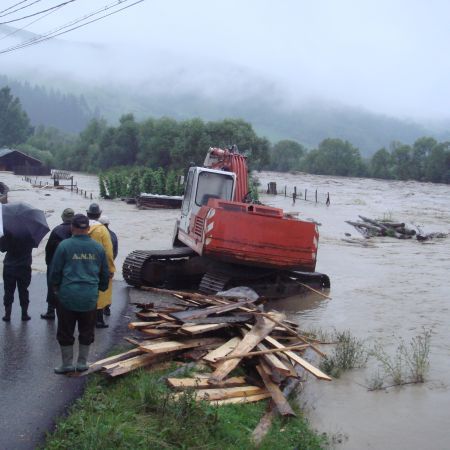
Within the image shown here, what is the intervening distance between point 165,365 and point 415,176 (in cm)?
9910

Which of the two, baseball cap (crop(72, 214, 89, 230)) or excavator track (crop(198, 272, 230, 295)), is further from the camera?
excavator track (crop(198, 272, 230, 295))

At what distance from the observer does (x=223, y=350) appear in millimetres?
7363

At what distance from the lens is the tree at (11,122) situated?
14062 cm

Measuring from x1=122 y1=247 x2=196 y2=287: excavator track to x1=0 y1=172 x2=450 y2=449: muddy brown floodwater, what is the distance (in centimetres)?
231

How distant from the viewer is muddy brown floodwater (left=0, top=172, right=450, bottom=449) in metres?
7.27

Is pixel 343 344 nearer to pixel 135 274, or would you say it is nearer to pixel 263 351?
pixel 263 351

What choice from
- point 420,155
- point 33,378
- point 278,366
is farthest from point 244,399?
point 420,155

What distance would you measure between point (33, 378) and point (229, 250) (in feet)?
18.9

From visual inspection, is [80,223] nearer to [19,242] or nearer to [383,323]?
[19,242]

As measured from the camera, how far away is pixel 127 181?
49406 mm

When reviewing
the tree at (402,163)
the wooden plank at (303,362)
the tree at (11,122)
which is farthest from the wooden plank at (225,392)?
the tree at (11,122)

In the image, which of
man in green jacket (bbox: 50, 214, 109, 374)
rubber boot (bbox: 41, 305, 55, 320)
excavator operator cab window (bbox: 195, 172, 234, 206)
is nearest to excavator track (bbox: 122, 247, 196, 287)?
excavator operator cab window (bbox: 195, 172, 234, 206)

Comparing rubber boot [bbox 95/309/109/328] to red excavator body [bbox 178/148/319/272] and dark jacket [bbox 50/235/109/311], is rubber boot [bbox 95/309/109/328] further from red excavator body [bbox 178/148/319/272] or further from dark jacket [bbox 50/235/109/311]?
red excavator body [bbox 178/148/319/272]

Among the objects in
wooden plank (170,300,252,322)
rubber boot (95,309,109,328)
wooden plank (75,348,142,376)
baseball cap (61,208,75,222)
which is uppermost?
baseball cap (61,208,75,222)
